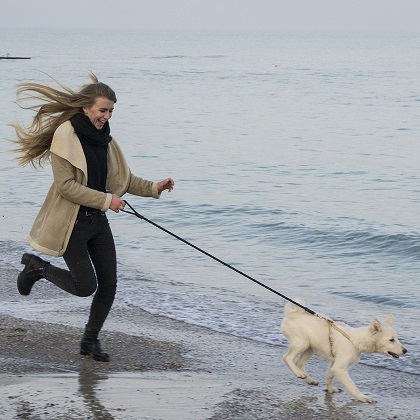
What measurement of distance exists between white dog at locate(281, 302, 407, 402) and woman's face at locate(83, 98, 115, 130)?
62.8 inches

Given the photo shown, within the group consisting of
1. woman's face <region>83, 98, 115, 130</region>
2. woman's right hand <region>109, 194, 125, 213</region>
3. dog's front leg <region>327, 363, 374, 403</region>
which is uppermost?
woman's face <region>83, 98, 115, 130</region>

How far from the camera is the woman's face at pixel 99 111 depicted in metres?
5.86

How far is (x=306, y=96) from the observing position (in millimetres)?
46969

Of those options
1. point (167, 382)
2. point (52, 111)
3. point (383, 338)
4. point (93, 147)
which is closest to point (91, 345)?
point (167, 382)

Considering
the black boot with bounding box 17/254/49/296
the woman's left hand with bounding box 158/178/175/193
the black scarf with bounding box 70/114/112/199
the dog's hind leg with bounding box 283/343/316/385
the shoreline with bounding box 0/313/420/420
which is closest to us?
the shoreline with bounding box 0/313/420/420

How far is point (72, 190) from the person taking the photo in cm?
577

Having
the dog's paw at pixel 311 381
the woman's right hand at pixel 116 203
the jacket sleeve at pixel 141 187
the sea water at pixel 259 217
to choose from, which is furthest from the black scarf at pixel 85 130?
the sea water at pixel 259 217

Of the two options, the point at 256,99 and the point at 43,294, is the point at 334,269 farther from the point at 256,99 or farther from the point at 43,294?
the point at 256,99

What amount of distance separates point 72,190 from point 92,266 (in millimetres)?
564

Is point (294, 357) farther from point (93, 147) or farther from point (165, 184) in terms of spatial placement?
point (93, 147)

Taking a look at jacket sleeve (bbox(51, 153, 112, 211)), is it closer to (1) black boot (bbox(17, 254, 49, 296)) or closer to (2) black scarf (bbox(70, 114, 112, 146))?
(2) black scarf (bbox(70, 114, 112, 146))

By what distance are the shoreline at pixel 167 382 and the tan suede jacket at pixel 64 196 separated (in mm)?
777

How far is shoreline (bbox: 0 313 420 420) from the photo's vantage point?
5090 millimetres

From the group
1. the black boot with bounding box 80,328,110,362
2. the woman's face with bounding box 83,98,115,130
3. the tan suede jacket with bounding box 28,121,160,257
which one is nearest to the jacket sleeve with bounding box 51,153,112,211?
the tan suede jacket with bounding box 28,121,160,257
